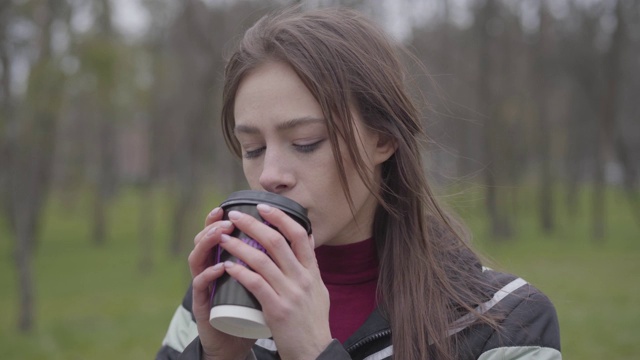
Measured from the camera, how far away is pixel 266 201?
1620 mm

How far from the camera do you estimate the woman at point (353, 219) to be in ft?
5.87

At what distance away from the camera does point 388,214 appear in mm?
2158

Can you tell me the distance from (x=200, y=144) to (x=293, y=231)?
15.0 meters

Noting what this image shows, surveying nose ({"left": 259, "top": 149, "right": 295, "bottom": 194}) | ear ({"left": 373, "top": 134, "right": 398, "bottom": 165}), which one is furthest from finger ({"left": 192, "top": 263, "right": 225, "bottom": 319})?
ear ({"left": 373, "top": 134, "right": 398, "bottom": 165})

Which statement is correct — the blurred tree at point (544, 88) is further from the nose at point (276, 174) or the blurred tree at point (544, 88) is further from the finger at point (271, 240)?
the finger at point (271, 240)

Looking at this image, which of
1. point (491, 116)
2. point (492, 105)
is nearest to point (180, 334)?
point (491, 116)

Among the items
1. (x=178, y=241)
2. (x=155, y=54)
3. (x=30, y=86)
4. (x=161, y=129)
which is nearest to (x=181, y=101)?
(x=161, y=129)

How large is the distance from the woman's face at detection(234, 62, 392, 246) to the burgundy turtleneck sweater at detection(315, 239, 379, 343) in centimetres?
20

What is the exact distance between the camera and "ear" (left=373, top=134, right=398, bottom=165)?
2.04 m

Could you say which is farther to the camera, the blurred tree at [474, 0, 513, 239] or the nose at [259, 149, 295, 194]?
the blurred tree at [474, 0, 513, 239]

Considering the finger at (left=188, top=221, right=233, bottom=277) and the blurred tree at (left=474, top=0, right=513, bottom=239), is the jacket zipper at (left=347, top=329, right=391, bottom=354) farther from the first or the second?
the blurred tree at (left=474, top=0, right=513, bottom=239)

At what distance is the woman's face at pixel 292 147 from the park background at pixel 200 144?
0.55 meters

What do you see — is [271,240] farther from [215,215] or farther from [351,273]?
[351,273]

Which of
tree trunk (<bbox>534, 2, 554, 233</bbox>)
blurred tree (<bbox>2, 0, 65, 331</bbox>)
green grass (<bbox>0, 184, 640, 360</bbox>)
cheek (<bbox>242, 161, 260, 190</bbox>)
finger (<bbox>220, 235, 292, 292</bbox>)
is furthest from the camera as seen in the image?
tree trunk (<bbox>534, 2, 554, 233</bbox>)
